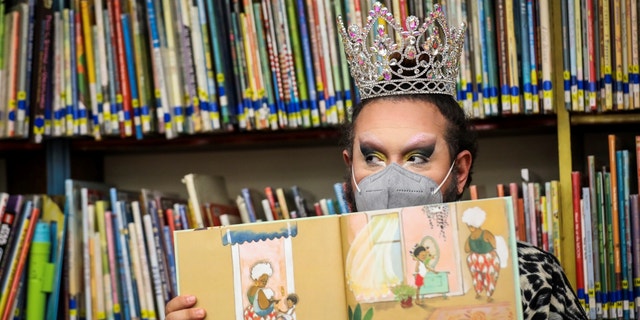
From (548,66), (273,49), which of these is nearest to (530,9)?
(548,66)

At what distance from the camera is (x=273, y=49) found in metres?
2.19

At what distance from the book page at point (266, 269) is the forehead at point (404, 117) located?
13.0 inches

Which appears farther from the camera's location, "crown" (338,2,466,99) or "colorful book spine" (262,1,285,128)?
"colorful book spine" (262,1,285,128)

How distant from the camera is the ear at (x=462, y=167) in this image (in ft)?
5.43

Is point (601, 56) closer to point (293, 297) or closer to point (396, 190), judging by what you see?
point (396, 190)

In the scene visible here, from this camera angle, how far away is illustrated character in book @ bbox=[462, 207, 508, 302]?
1.26m

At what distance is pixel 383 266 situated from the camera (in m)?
1.27

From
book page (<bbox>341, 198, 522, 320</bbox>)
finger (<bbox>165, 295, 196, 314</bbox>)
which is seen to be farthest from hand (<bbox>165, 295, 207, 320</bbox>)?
book page (<bbox>341, 198, 522, 320</bbox>)

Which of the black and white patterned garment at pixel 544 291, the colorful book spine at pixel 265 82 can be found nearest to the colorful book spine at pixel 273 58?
the colorful book spine at pixel 265 82

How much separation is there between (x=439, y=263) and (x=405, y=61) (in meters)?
0.52

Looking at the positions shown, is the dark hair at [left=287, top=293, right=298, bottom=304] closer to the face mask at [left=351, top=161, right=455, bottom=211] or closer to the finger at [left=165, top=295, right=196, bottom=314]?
the finger at [left=165, top=295, right=196, bottom=314]

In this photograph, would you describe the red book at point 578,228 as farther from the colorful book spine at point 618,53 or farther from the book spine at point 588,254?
the colorful book spine at point 618,53

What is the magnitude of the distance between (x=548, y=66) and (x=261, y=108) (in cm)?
65

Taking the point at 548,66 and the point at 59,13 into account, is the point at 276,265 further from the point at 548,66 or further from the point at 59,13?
the point at 59,13
